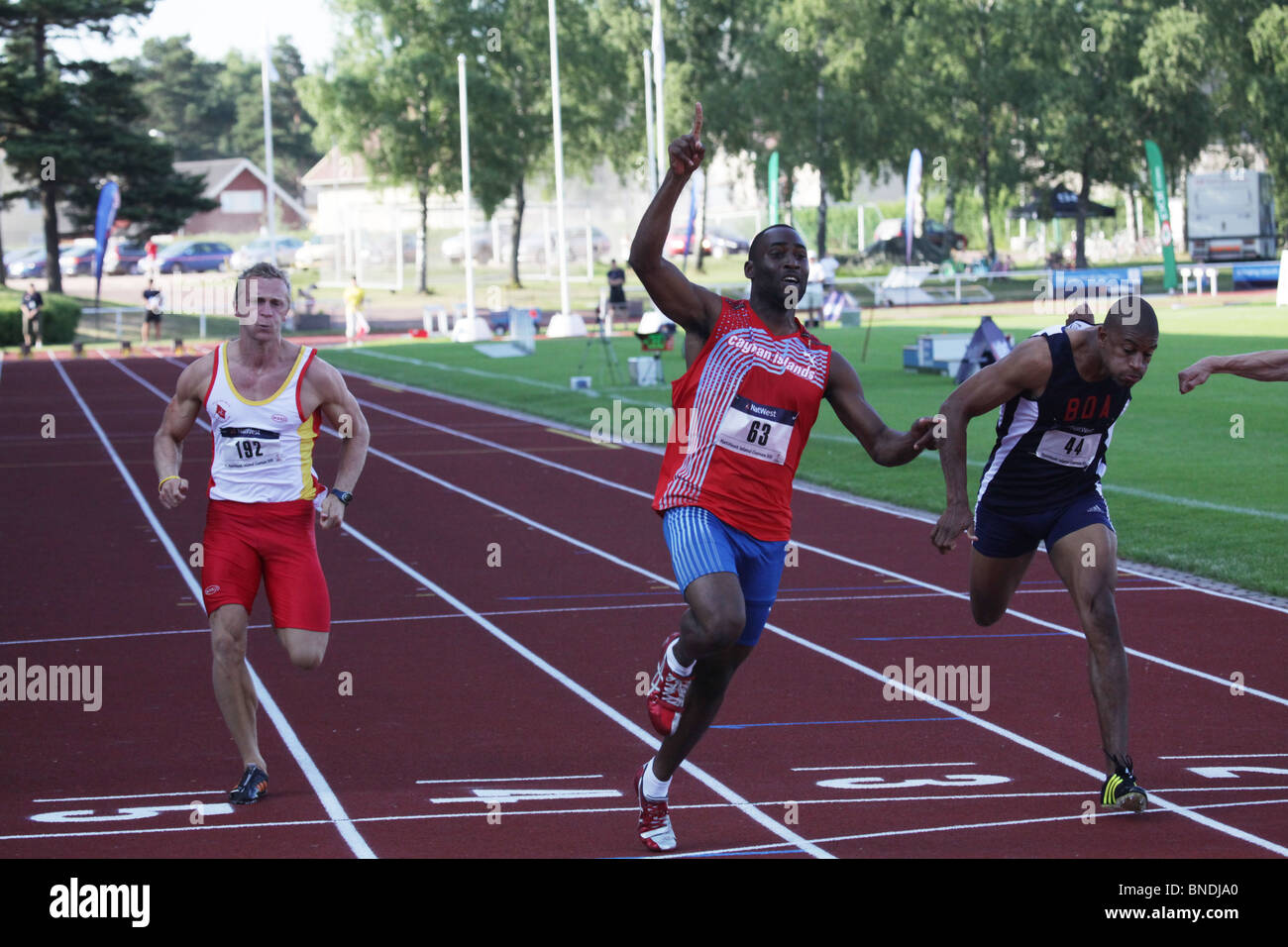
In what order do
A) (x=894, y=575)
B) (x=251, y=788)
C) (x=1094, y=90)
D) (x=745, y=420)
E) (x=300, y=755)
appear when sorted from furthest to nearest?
(x=1094, y=90) < (x=894, y=575) < (x=300, y=755) < (x=251, y=788) < (x=745, y=420)

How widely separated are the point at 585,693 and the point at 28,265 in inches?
2520

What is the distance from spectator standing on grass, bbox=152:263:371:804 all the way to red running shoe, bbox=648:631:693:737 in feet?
4.73

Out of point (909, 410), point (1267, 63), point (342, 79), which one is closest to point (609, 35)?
point (342, 79)

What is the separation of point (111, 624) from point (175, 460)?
151 inches

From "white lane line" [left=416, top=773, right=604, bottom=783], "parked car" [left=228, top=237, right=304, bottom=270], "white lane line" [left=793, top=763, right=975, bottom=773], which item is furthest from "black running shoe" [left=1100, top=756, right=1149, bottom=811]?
"parked car" [left=228, top=237, right=304, bottom=270]

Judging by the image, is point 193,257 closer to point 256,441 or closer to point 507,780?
point 256,441

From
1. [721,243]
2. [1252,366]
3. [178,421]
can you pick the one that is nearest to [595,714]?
[178,421]

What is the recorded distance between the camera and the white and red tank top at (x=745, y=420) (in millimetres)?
5406

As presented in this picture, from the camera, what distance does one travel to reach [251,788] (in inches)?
237

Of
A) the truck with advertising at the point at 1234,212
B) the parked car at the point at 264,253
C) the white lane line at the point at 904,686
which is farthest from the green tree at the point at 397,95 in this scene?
the white lane line at the point at 904,686

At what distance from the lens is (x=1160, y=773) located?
626 cm

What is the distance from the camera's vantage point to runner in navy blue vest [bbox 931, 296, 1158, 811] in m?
5.86

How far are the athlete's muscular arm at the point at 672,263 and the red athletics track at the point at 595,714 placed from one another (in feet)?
5.56
